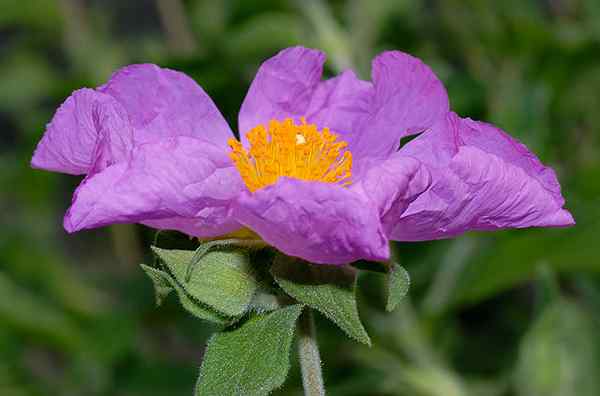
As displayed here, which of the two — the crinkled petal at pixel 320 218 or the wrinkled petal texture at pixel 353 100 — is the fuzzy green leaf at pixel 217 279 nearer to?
the crinkled petal at pixel 320 218

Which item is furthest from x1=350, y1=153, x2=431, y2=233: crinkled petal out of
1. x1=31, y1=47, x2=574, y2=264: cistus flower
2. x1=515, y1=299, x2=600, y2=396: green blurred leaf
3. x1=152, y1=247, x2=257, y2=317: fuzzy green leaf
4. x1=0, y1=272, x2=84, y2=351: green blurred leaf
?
x1=0, y1=272, x2=84, y2=351: green blurred leaf

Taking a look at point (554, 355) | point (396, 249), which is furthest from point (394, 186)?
point (396, 249)

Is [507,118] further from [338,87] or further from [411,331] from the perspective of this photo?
[338,87]

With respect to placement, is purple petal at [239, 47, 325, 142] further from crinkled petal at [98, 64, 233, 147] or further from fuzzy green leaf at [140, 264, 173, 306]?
fuzzy green leaf at [140, 264, 173, 306]

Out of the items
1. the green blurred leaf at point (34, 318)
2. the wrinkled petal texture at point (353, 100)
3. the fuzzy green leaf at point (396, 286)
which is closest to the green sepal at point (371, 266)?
A: the fuzzy green leaf at point (396, 286)

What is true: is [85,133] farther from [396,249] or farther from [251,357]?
[396,249]

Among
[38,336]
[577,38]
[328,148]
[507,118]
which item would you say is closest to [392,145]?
[328,148]
